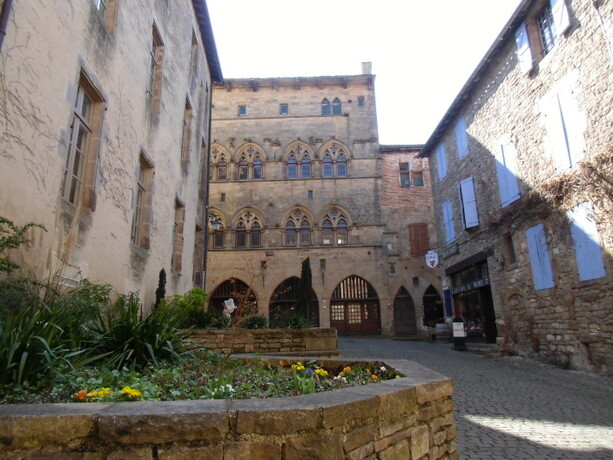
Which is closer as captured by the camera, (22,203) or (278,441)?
(278,441)

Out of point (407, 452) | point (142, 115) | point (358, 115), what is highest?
point (358, 115)

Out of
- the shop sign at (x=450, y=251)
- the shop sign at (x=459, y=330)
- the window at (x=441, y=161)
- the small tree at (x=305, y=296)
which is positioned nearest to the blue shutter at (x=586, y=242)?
the shop sign at (x=459, y=330)

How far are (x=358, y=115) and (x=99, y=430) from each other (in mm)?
24066

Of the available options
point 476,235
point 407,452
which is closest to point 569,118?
point 476,235

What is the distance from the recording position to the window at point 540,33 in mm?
9703

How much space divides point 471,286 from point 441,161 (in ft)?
18.7

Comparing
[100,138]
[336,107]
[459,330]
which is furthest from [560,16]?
[336,107]

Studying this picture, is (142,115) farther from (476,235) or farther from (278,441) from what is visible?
(476,235)

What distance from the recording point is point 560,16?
31.7ft

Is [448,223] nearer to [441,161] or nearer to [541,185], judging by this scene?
[441,161]

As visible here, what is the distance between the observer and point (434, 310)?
21.9 meters

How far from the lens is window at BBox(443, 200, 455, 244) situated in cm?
1639

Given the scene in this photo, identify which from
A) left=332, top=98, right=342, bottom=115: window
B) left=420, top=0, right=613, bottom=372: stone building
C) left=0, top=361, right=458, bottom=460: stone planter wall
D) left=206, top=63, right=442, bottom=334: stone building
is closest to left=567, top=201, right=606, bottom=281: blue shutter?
left=420, top=0, right=613, bottom=372: stone building

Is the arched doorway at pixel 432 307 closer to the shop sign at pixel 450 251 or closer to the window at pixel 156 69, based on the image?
the shop sign at pixel 450 251
